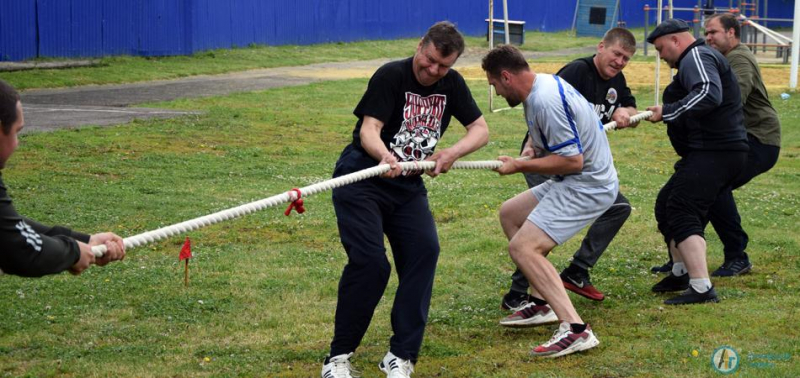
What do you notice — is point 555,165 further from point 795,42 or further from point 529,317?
point 795,42

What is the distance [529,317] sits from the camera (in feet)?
20.5

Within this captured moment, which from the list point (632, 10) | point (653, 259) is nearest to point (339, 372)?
point (653, 259)

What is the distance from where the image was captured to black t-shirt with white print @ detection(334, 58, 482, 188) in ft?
17.3

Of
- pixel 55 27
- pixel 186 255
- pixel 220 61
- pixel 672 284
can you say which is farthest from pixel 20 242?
pixel 220 61

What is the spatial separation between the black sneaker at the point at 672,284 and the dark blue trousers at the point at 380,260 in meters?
2.41

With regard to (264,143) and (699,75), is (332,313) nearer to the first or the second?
(699,75)

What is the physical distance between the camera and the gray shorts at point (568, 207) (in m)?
5.75

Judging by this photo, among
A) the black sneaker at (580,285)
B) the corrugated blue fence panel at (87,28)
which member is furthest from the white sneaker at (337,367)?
the corrugated blue fence panel at (87,28)

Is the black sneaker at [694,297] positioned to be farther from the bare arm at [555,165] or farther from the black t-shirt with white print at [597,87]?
the bare arm at [555,165]

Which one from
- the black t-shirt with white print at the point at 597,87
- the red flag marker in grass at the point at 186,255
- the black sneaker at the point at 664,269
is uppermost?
the black t-shirt with white print at the point at 597,87

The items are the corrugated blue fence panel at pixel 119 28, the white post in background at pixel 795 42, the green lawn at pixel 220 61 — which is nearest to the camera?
the white post in background at pixel 795 42

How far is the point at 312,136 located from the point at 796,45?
11.5 metres
